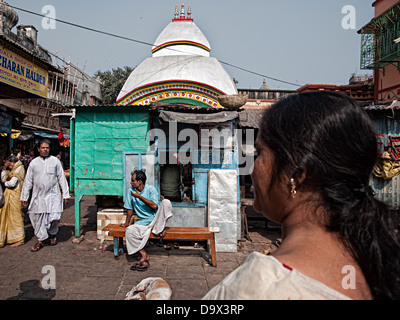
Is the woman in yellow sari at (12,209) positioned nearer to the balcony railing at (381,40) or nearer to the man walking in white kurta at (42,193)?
the man walking in white kurta at (42,193)

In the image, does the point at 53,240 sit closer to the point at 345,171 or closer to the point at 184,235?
the point at 184,235

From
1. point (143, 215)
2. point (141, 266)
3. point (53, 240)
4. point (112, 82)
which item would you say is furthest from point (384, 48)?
point (112, 82)

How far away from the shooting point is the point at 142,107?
593cm

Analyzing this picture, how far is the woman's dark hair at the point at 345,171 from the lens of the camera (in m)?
0.82

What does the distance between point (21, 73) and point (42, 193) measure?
8.84 ft

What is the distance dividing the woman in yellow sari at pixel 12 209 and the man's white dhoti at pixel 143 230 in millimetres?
2429

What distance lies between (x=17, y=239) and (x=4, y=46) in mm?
3702

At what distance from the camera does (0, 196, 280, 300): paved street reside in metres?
3.85

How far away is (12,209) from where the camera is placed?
568 cm

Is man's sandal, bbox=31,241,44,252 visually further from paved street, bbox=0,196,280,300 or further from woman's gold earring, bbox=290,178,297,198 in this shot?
woman's gold earring, bbox=290,178,297,198

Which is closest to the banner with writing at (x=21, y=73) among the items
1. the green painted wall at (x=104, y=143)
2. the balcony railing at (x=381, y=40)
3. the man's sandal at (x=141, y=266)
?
the green painted wall at (x=104, y=143)

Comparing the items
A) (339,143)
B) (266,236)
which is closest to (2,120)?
(266,236)

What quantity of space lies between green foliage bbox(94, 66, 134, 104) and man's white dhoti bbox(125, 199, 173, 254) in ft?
62.3

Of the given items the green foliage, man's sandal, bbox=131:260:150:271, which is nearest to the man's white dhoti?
man's sandal, bbox=131:260:150:271
